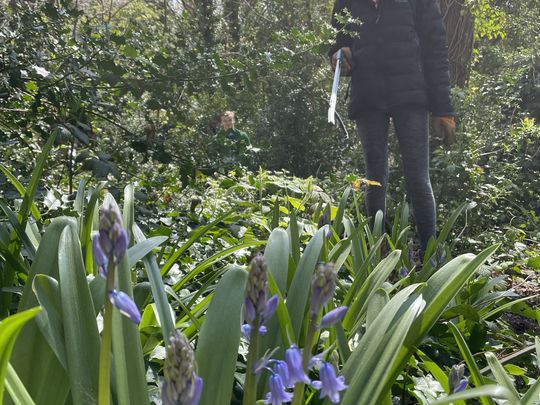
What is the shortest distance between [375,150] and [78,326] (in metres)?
2.99

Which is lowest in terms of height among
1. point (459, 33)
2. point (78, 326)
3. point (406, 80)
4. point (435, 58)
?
point (78, 326)

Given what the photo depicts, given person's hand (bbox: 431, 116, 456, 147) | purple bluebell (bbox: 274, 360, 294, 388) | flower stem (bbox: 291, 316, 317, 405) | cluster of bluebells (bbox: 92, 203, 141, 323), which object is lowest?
purple bluebell (bbox: 274, 360, 294, 388)

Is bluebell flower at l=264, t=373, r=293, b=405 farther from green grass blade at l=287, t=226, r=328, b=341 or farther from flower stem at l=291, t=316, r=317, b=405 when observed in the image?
green grass blade at l=287, t=226, r=328, b=341

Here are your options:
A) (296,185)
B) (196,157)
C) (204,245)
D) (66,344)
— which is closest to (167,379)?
(66,344)

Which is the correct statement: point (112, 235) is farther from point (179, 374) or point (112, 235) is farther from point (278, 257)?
point (278, 257)

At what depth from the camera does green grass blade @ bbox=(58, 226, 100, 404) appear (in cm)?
94

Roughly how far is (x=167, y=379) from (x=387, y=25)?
3.35m

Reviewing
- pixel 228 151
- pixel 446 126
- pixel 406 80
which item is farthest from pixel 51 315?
pixel 446 126

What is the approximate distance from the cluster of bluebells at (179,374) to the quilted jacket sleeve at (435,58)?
10.9 ft

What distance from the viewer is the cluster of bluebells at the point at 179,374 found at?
58 cm

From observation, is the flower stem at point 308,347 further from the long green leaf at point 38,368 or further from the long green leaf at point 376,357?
the long green leaf at point 38,368

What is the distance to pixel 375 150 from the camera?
3787 mm

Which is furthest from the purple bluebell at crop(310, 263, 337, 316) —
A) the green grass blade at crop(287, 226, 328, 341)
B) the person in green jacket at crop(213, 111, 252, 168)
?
the person in green jacket at crop(213, 111, 252, 168)

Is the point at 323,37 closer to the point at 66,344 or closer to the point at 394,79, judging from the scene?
the point at 394,79
